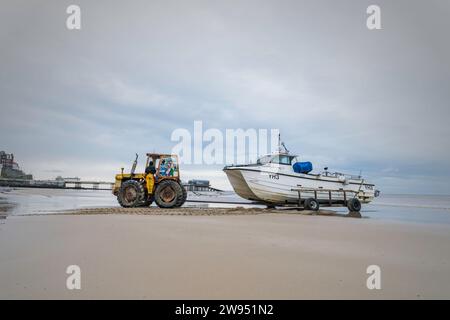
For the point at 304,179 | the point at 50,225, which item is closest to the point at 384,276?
the point at 50,225

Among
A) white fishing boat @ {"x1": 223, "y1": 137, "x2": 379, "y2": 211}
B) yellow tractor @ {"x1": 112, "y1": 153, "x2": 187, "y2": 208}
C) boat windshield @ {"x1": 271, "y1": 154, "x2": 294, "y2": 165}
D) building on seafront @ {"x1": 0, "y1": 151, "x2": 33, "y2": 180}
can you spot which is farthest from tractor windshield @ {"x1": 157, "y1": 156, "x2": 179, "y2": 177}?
building on seafront @ {"x1": 0, "y1": 151, "x2": 33, "y2": 180}

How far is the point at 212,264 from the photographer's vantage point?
167 inches

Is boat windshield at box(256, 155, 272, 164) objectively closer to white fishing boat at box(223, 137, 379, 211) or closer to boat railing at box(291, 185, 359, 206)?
white fishing boat at box(223, 137, 379, 211)

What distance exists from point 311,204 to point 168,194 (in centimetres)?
862

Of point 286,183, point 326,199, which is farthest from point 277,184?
point 326,199

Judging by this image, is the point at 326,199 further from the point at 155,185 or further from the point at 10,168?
the point at 10,168

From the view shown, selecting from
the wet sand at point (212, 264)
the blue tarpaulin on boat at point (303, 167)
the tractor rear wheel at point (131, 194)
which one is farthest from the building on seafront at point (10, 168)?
the wet sand at point (212, 264)

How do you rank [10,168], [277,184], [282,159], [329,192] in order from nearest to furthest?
1. [277,184]
2. [282,159]
3. [329,192]
4. [10,168]

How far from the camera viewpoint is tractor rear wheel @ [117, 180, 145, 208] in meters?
14.8

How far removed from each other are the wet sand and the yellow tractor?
772 cm

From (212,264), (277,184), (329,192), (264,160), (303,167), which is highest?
(264,160)

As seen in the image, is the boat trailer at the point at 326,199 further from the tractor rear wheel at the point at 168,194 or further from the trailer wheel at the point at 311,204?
the tractor rear wheel at the point at 168,194

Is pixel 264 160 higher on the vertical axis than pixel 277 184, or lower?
higher

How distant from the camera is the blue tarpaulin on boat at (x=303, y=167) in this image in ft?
62.1
